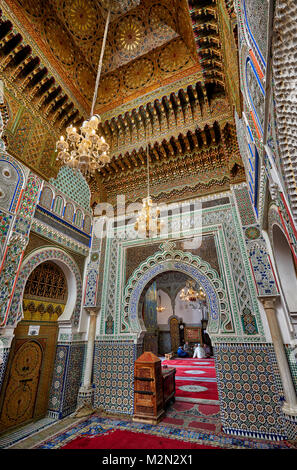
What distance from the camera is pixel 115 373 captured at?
3.59 meters

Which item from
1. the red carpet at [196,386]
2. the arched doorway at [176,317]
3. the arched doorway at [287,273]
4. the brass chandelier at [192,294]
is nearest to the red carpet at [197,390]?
the red carpet at [196,386]

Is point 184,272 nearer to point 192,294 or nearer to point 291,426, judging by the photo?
point 291,426

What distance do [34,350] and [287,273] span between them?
3684 millimetres

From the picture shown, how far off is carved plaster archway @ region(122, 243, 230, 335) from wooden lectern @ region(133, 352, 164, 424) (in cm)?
58

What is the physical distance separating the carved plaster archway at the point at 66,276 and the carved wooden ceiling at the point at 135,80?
191 cm

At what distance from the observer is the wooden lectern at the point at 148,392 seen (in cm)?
295

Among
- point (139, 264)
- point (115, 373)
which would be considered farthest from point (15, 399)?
point (139, 264)

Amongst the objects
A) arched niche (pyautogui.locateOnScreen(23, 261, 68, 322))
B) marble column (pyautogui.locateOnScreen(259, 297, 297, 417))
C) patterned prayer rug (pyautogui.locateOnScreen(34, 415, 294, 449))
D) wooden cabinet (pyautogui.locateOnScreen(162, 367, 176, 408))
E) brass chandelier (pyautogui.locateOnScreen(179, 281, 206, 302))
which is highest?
brass chandelier (pyautogui.locateOnScreen(179, 281, 206, 302))

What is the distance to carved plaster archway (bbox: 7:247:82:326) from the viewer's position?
2822 millimetres

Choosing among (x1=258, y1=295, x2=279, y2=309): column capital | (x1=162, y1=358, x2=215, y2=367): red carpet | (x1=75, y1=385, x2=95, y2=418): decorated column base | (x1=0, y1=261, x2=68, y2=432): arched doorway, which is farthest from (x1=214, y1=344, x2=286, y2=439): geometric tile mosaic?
(x1=162, y1=358, x2=215, y2=367): red carpet

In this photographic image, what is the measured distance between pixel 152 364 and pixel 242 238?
7.61 feet

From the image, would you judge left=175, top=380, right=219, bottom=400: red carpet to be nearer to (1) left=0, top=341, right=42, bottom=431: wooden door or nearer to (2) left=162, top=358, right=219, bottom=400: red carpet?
(2) left=162, top=358, right=219, bottom=400: red carpet

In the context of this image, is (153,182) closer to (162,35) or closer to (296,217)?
(162,35)
